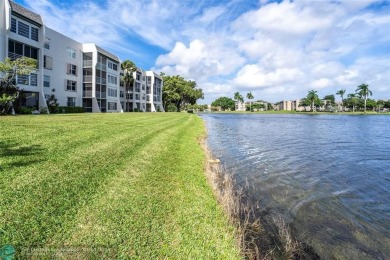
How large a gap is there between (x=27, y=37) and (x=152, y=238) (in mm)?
36926

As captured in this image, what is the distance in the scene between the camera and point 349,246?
20.7 ft

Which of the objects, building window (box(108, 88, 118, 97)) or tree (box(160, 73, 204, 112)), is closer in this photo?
building window (box(108, 88, 118, 97))

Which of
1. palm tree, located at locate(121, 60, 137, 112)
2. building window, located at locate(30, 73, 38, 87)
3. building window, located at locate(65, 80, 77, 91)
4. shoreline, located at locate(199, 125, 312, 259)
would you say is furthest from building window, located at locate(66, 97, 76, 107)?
shoreline, located at locate(199, 125, 312, 259)

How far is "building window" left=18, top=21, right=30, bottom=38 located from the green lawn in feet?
92.1

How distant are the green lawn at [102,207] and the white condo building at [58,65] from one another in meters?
26.9

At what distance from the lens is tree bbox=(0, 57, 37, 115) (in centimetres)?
2465

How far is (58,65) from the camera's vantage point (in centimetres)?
4091

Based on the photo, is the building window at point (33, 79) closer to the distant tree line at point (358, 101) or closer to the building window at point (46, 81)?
the building window at point (46, 81)

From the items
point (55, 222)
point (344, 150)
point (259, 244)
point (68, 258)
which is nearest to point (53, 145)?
point (55, 222)

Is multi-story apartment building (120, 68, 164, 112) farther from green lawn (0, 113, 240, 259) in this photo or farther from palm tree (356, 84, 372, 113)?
palm tree (356, 84, 372, 113)

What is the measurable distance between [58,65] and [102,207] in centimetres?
4201

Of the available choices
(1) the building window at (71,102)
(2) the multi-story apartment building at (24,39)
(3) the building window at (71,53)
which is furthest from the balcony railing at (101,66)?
(2) the multi-story apartment building at (24,39)

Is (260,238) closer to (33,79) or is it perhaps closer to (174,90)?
(33,79)

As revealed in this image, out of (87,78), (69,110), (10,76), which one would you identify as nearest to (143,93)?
(87,78)
